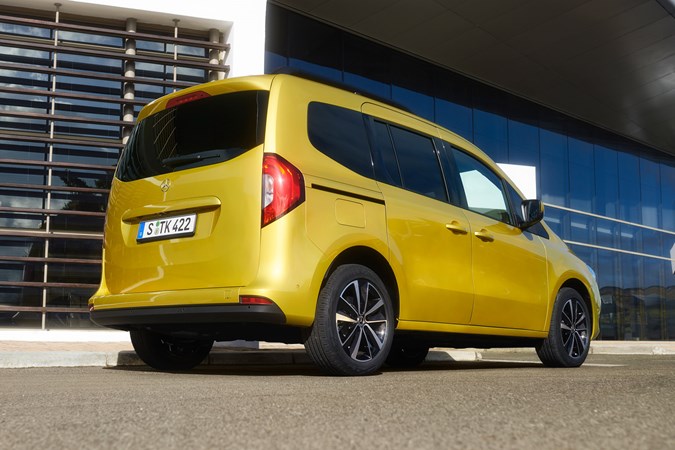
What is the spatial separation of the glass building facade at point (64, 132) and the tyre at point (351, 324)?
662 cm

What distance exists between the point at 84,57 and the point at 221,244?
7.92 metres

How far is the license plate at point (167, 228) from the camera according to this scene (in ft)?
17.2

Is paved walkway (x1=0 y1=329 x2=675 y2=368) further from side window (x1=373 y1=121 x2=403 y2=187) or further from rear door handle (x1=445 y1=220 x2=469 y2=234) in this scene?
side window (x1=373 y1=121 x2=403 y2=187)

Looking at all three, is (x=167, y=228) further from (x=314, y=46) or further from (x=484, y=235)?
(x=314, y=46)

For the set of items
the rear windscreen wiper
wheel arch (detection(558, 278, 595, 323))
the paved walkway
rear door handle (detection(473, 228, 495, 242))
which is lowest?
the paved walkway

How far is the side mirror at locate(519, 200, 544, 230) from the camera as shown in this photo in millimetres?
7094

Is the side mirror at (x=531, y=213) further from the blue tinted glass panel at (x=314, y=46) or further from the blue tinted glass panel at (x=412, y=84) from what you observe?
the blue tinted glass panel at (x=412, y=84)

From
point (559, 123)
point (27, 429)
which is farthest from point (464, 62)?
point (27, 429)

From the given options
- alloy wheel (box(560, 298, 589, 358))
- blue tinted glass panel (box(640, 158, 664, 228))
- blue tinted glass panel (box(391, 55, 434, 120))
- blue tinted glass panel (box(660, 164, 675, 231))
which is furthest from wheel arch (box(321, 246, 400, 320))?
blue tinted glass panel (box(660, 164, 675, 231))

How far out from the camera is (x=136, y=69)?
39.7 feet

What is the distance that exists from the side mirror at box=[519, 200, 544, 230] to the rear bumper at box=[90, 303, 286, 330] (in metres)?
3.14

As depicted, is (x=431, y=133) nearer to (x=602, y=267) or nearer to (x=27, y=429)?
(x=27, y=429)

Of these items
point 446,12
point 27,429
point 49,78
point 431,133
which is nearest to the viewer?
point 27,429

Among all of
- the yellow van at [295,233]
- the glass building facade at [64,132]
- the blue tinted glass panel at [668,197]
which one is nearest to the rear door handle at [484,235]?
the yellow van at [295,233]
